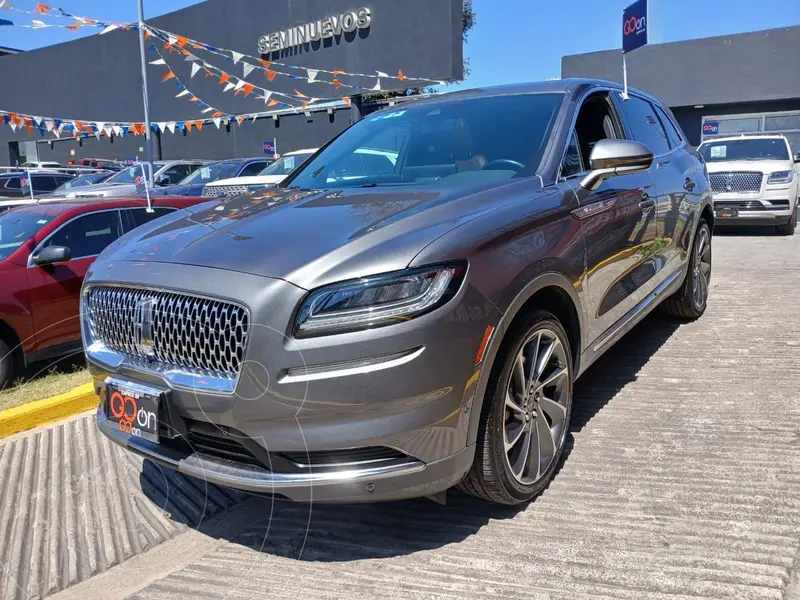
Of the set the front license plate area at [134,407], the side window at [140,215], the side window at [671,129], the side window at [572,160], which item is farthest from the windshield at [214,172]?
the front license plate area at [134,407]

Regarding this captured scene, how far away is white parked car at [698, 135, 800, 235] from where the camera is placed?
452 inches

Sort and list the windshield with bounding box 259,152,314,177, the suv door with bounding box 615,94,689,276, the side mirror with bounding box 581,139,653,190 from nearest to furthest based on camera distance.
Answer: the side mirror with bounding box 581,139,653,190, the suv door with bounding box 615,94,689,276, the windshield with bounding box 259,152,314,177

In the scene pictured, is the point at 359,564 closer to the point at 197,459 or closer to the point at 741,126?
the point at 197,459

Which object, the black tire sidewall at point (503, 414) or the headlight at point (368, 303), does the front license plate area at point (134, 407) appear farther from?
the black tire sidewall at point (503, 414)

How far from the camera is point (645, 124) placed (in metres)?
4.75

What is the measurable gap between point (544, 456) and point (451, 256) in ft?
3.90

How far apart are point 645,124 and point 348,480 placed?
144 inches

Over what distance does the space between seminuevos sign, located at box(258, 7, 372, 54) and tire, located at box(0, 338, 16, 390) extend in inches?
771

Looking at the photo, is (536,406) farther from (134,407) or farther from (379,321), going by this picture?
(134,407)

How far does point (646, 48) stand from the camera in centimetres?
2327

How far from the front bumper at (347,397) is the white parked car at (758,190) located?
36.2ft

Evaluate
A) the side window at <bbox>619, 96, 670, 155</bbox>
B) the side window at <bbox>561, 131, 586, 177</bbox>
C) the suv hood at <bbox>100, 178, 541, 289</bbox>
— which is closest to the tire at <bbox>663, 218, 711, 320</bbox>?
the side window at <bbox>619, 96, 670, 155</bbox>

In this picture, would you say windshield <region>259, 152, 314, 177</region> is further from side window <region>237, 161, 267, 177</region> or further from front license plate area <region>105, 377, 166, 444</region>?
front license plate area <region>105, 377, 166, 444</region>

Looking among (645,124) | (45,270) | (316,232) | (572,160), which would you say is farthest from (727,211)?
(316,232)
